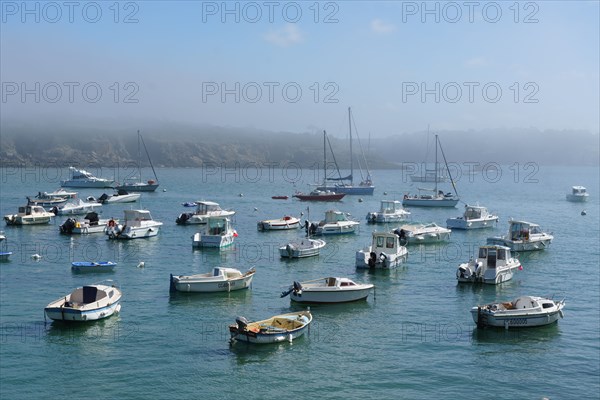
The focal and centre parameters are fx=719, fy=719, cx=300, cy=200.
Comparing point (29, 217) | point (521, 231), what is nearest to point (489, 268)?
point (521, 231)

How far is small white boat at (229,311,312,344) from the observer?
35.8 meters

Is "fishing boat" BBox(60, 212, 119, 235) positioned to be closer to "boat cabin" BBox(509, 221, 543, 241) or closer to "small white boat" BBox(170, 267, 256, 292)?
"small white boat" BBox(170, 267, 256, 292)

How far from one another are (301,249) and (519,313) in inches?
1042

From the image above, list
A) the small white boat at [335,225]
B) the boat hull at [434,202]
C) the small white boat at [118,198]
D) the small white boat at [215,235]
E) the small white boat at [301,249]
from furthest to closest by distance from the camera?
the boat hull at [434,202] < the small white boat at [118,198] < the small white boat at [335,225] < the small white boat at [215,235] < the small white boat at [301,249]

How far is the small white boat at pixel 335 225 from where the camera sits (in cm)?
8119

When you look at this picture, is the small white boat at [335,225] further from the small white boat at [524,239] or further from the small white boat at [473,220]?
the small white boat at [524,239]

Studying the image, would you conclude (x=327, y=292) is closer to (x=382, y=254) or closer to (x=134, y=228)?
(x=382, y=254)

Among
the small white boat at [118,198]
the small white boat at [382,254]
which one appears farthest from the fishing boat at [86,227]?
the small white boat at [118,198]

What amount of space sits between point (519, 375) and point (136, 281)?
28.9 m

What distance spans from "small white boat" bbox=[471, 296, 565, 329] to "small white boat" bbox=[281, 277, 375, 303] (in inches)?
319

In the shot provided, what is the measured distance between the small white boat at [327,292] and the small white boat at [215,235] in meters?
23.8

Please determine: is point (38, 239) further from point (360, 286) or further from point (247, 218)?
point (360, 286)

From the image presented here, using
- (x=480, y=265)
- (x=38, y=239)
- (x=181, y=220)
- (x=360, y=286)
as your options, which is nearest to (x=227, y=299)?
(x=360, y=286)

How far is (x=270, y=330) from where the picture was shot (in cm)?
3644
